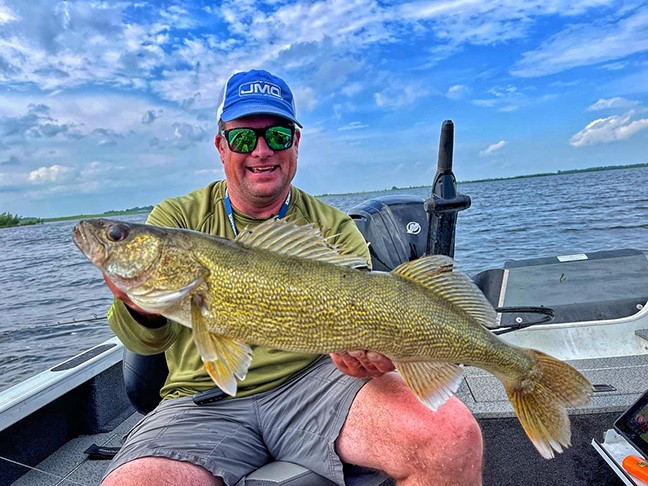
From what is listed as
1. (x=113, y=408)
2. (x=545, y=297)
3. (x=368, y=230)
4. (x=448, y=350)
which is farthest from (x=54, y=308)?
(x=448, y=350)

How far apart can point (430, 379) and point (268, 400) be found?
3.45 ft

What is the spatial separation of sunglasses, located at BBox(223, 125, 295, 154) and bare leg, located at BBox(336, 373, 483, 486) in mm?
1760

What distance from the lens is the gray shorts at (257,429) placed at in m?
2.69

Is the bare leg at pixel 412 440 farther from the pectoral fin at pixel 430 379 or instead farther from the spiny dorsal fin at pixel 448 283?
the spiny dorsal fin at pixel 448 283

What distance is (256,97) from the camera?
3473 mm

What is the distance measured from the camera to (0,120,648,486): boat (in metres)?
3.40

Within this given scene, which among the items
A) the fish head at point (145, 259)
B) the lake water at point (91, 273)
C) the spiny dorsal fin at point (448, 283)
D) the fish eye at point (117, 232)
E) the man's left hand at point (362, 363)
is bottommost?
the lake water at point (91, 273)

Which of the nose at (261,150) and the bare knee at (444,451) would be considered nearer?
the bare knee at (444,451)

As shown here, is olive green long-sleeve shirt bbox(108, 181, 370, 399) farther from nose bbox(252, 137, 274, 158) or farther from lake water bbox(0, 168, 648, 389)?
lake water bbox(0, 168, 648, 389)

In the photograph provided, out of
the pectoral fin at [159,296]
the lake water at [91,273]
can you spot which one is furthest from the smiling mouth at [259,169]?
the lake water at [91,273]

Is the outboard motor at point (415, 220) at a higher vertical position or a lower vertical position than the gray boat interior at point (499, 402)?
higher

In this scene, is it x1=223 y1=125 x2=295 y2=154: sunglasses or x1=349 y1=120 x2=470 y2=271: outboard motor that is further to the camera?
x1=349 y1=120 x2=470 y2=271: outboard motor

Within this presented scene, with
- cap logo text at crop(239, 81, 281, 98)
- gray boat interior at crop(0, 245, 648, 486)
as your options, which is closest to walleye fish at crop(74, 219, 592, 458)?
gray boat interior at crop(0, 245, 648, 486)

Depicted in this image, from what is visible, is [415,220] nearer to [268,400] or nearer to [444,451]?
[268,400]
